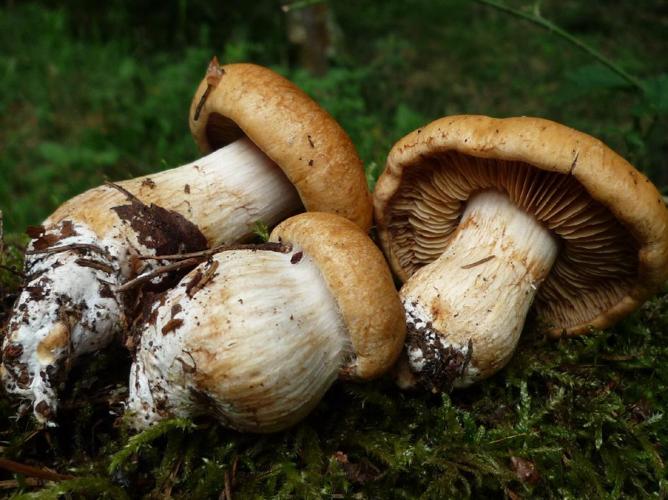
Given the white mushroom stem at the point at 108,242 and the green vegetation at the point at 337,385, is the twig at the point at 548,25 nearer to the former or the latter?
the green vegetation at the point at 337,385

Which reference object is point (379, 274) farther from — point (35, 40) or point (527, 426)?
point (35, 40)

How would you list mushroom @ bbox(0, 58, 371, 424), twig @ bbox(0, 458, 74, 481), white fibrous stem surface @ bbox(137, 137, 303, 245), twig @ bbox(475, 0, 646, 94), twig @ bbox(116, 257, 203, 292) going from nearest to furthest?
twig @ bbox(0, 458, 74, 481) → mushroom @ bbox(0, 58, 371, 424) → twig @ bbox(116, 257, 203, 292) → white fibrous stem surface @ bbox(137, 137, 303, 245) → twig @ bbox(475, 0, 646, 94)

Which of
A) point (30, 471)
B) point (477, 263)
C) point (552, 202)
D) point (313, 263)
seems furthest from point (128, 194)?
point (552, 202)

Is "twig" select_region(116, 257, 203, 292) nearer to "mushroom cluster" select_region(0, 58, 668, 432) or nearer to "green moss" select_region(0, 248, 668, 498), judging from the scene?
"mushroom cluster" select_region(0, 58, 668, 432)

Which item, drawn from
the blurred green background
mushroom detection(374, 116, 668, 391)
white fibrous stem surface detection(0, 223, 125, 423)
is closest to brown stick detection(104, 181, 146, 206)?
white fibrous stem surface detection(0, 223, 125, 423)

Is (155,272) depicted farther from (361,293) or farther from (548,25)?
(548,25)

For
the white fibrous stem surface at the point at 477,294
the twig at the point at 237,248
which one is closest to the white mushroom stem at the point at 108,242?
the twig at the point at 237,248
